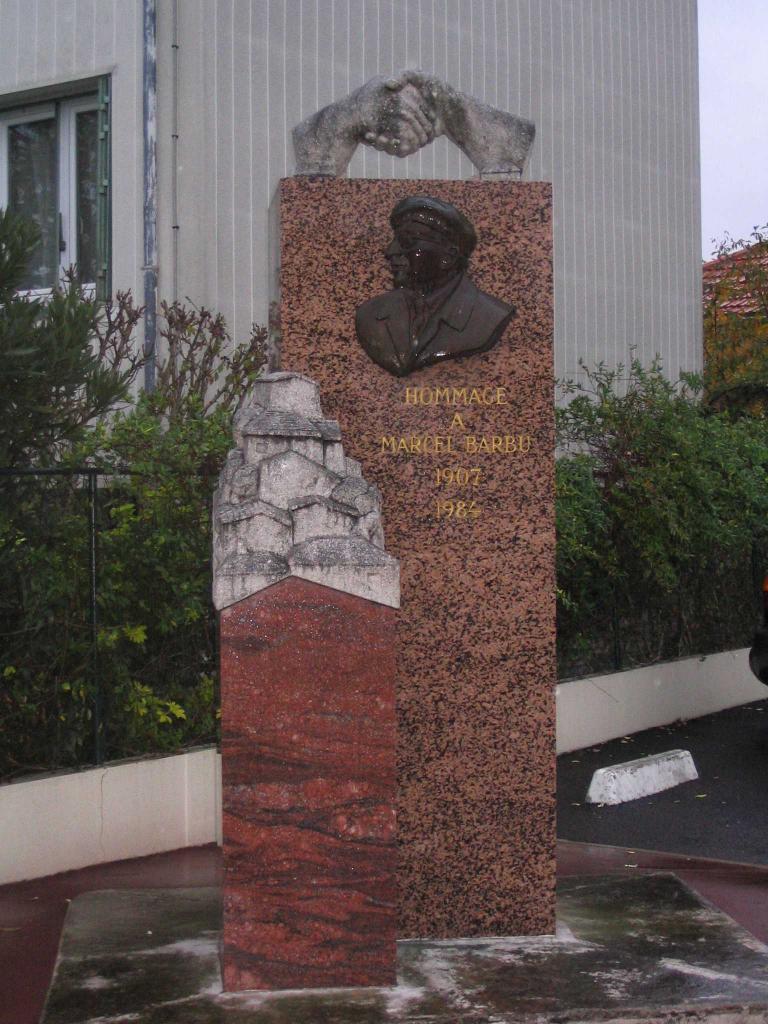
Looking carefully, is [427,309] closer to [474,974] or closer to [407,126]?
[407,126]

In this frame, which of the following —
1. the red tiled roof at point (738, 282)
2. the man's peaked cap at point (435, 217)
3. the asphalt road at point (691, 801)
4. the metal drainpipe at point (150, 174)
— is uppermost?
the red tiled roof at point (738, 282)

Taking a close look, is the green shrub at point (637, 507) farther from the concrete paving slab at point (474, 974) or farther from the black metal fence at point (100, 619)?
the concrete paving slab at point (474, 974)

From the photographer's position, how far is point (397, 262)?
18.4 feet

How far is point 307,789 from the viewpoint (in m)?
4.75

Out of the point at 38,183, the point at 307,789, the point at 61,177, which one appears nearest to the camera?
the point at 307,789

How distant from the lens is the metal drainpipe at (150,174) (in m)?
11.0

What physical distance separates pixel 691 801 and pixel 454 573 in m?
4.02

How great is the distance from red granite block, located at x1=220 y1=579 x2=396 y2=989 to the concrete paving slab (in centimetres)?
15

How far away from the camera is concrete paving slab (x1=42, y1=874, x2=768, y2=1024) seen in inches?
179

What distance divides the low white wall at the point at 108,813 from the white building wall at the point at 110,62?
4792mm

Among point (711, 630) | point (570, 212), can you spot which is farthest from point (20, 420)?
point (570, 212)

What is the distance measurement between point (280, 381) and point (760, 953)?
268 centimetres

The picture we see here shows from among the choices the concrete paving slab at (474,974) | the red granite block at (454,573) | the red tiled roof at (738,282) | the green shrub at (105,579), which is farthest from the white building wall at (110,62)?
the red tiled roof at (738,282)

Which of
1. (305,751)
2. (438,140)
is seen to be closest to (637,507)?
(438,140)
